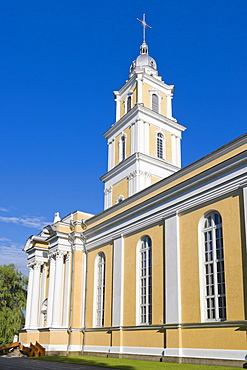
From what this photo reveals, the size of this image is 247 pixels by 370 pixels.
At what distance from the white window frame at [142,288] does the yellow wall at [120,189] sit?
33.5ft

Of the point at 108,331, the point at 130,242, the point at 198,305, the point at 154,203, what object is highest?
the point at 154,203

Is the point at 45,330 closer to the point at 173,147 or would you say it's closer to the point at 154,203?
the point at 154,203

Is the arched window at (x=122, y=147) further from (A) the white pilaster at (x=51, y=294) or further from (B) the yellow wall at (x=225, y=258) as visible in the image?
(B) the yellow wall at (x=225, y=258)

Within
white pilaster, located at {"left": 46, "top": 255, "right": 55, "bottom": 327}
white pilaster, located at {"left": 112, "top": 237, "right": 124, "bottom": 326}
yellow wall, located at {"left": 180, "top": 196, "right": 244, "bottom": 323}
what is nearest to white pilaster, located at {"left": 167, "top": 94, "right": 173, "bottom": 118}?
white pilaster, located at {"left": 112, "top": 237, "right": 124, "bottom": 326}

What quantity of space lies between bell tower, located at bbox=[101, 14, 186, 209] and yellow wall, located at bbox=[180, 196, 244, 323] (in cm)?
1264

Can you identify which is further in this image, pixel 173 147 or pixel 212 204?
pixel 173 147

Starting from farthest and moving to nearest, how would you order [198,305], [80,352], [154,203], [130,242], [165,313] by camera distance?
[80,352], [130,242], [154,203], [165,313], [198,305]

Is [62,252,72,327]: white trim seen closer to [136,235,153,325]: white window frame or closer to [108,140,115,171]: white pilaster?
[136,235,153,325]: white window frame

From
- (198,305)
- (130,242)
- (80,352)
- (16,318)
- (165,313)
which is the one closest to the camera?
(198,305)

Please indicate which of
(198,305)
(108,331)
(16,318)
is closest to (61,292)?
(108,331)

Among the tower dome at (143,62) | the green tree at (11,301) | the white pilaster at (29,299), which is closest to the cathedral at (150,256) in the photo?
the white pilaster at (29,299)

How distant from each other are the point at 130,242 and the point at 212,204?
7386 mm

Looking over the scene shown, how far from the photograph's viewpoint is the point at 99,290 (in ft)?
87.9

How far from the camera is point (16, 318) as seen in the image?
44594 millimetres
